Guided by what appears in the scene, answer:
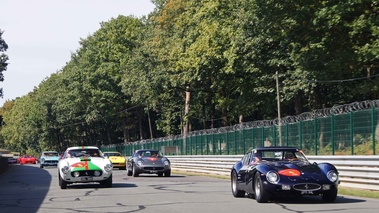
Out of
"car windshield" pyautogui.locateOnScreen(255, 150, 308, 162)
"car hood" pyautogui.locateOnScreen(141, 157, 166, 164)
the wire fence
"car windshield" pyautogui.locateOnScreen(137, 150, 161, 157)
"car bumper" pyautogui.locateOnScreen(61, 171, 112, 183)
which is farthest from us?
"car windshield" pyautogui.locateOnScreen(137, 150, 161, 157)

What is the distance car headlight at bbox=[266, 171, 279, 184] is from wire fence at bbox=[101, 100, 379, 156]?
19.7 ft

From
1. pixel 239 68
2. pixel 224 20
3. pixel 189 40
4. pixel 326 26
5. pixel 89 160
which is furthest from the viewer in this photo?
pixel 189 40

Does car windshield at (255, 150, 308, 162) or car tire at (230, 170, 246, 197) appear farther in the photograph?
car tire at (230, 170, 246, 197)

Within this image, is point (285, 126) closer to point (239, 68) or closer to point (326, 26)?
point (326, 26)

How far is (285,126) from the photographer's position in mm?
26453

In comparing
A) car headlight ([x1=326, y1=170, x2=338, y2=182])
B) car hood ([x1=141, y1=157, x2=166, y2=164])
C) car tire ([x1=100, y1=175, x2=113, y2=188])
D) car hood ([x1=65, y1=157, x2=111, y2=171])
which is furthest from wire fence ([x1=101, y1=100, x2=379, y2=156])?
car hood ([x1=65, y1=157, x2=111, y2=171])

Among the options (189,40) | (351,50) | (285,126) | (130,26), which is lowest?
(285,126)

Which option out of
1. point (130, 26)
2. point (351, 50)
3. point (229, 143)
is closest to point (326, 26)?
point (351, 50)

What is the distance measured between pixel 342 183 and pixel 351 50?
15.3 metres

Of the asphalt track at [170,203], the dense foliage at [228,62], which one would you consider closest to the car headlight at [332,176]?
the asphalt track at [170,203]

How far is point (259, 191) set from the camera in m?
14.2

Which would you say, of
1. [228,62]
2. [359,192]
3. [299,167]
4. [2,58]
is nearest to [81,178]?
[359,192]

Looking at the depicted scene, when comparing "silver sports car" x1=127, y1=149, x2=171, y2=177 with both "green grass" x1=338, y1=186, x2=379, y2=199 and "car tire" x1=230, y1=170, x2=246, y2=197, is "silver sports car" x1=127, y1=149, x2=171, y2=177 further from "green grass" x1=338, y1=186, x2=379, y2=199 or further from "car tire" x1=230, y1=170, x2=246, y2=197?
"car tire" x1=230, y1=170, x2=246, y2=197

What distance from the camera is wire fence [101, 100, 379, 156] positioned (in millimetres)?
19266
